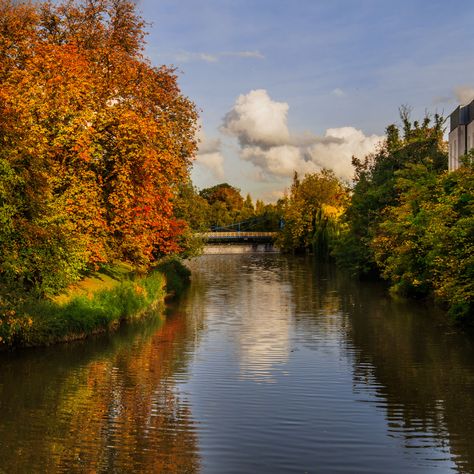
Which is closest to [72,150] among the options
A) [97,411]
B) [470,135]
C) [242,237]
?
[97,411]

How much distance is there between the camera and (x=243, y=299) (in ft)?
163

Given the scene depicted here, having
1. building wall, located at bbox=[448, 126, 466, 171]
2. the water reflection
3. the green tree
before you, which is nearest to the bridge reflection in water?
the green tree

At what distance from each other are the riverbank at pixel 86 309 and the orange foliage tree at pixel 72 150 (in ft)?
3.46

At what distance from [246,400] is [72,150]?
1685 cm

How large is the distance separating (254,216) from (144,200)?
145 meters

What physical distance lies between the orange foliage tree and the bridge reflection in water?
103691 mm

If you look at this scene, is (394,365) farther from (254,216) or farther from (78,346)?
(254,216)

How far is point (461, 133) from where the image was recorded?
5438cm

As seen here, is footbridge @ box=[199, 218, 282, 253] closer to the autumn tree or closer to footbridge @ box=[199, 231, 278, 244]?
footbridge @ box=[199, 231, 278, 244]

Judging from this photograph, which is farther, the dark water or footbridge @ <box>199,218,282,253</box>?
footbridge @ <box>199,218,282,253</box>

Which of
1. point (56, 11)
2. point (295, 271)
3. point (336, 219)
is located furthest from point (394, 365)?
point (336, 219)

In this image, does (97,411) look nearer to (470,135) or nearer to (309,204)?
(470,135)

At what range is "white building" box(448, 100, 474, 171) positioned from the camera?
5272cm

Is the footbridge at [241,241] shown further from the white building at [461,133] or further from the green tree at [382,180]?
the white building at [461,133]
